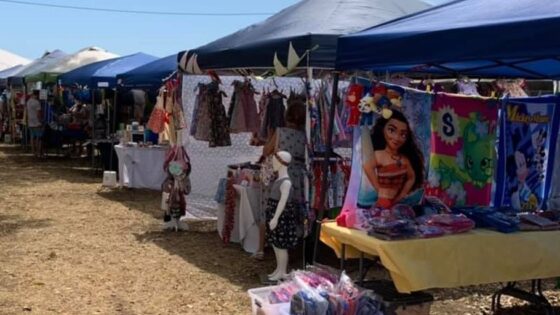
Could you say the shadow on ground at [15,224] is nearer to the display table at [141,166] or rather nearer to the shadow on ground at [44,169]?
the display table at [141,166]

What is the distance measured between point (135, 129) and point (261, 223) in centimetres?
544

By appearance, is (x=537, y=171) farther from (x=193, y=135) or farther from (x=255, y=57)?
(x=193, y=135)

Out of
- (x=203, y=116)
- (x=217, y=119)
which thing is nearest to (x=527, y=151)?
(x=217, y=119)

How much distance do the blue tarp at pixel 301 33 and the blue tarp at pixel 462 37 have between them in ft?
4.35

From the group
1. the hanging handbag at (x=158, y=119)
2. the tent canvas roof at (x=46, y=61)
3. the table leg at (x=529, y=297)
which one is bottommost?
the table leg at (x=529, y=297)

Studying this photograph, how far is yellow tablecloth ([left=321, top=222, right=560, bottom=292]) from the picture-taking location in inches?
133

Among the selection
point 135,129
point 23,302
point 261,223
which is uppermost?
point 135,129

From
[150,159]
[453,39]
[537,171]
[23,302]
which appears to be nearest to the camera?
[453,39]

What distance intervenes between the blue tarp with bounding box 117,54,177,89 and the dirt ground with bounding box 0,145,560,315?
2159mm

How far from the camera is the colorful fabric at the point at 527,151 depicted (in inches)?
177

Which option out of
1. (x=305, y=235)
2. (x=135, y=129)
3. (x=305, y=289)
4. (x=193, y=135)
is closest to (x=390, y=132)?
(x=305, y=289)

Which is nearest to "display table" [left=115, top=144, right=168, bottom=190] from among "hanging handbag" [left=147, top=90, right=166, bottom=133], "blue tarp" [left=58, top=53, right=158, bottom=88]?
"hanging handbag" [left=147, top=90, right=166, bottom=133]

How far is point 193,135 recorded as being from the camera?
7.83 meters

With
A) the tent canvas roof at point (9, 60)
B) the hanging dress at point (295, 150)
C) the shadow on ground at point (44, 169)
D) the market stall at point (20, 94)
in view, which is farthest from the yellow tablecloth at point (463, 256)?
the tent canvas roof at point (9, 60)
